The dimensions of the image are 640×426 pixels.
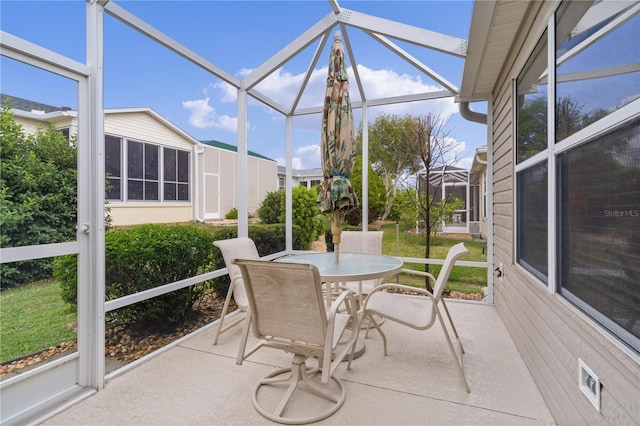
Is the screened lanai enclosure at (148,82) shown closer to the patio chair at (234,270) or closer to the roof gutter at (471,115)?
the roof gutter at (471,115)

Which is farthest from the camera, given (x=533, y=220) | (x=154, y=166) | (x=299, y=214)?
(x=299, y=214)

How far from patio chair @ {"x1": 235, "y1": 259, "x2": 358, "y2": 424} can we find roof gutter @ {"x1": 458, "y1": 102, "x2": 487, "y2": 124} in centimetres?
367

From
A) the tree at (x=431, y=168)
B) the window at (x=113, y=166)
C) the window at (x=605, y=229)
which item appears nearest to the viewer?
the window at (x=605, y=229)

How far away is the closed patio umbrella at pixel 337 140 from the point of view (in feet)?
9.43

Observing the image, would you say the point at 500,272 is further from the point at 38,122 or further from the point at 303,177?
the point at 38,122

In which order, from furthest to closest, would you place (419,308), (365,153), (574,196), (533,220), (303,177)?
(303,177) < (365,153) < (419,308) < (533,220) < (574,196)

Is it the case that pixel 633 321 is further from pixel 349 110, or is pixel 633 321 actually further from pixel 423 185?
pixel 423 185

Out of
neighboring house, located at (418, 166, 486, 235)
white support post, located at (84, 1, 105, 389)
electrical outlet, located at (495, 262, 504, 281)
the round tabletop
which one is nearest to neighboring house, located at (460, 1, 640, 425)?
electrical outlet, located at (495, 262, 504, 281)

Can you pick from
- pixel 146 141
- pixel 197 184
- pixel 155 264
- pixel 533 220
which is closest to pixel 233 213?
pixel 197 184

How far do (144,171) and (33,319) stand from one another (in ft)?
4.83

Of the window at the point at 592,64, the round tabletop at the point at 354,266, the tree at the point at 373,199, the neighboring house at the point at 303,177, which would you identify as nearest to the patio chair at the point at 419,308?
the round tabletop at the point at 354,266

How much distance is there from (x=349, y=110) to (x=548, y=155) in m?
1.61

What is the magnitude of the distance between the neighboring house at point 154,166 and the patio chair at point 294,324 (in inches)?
65.0

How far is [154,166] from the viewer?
3170mm
